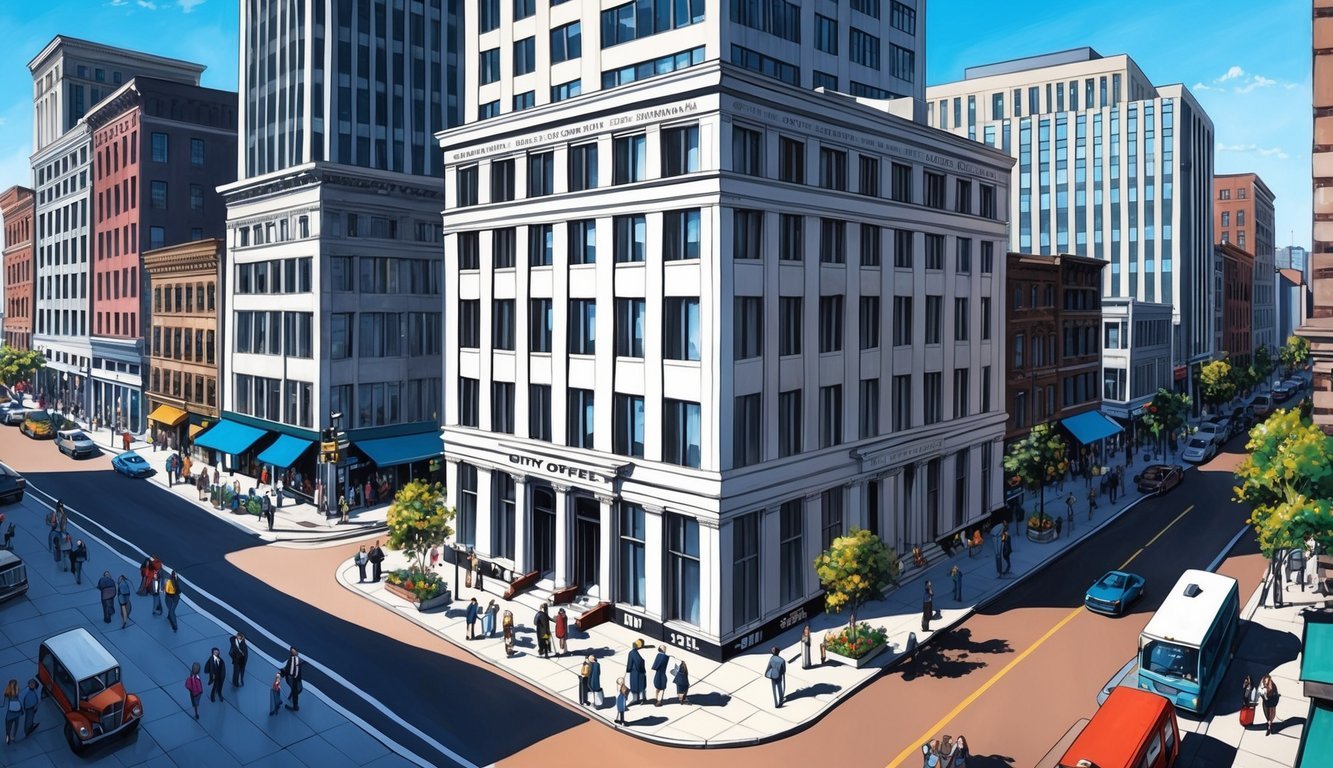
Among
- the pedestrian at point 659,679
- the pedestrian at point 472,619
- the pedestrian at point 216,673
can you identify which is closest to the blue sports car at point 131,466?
the pedestrian at point 216,673

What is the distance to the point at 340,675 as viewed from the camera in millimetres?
29766

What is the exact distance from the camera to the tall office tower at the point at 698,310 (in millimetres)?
31578

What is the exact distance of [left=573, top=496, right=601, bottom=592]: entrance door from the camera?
119ft

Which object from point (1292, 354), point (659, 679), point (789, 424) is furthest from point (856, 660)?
point (1292, 354)

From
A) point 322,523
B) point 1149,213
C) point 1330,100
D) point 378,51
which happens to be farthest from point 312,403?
point 1149,213

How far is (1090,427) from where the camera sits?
6444 centimetres

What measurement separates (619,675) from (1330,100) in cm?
3180

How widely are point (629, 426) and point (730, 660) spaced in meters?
9.63

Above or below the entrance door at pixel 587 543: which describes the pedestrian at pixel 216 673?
below

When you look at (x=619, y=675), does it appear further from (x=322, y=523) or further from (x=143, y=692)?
(x=322, y=523)

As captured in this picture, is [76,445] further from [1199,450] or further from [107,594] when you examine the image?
[1199,450]

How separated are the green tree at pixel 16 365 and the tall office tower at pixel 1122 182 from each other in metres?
109

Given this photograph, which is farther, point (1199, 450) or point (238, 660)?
point (1199, 450)

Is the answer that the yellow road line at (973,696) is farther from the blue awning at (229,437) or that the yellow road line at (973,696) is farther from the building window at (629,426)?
the blue awning at (229,437)
